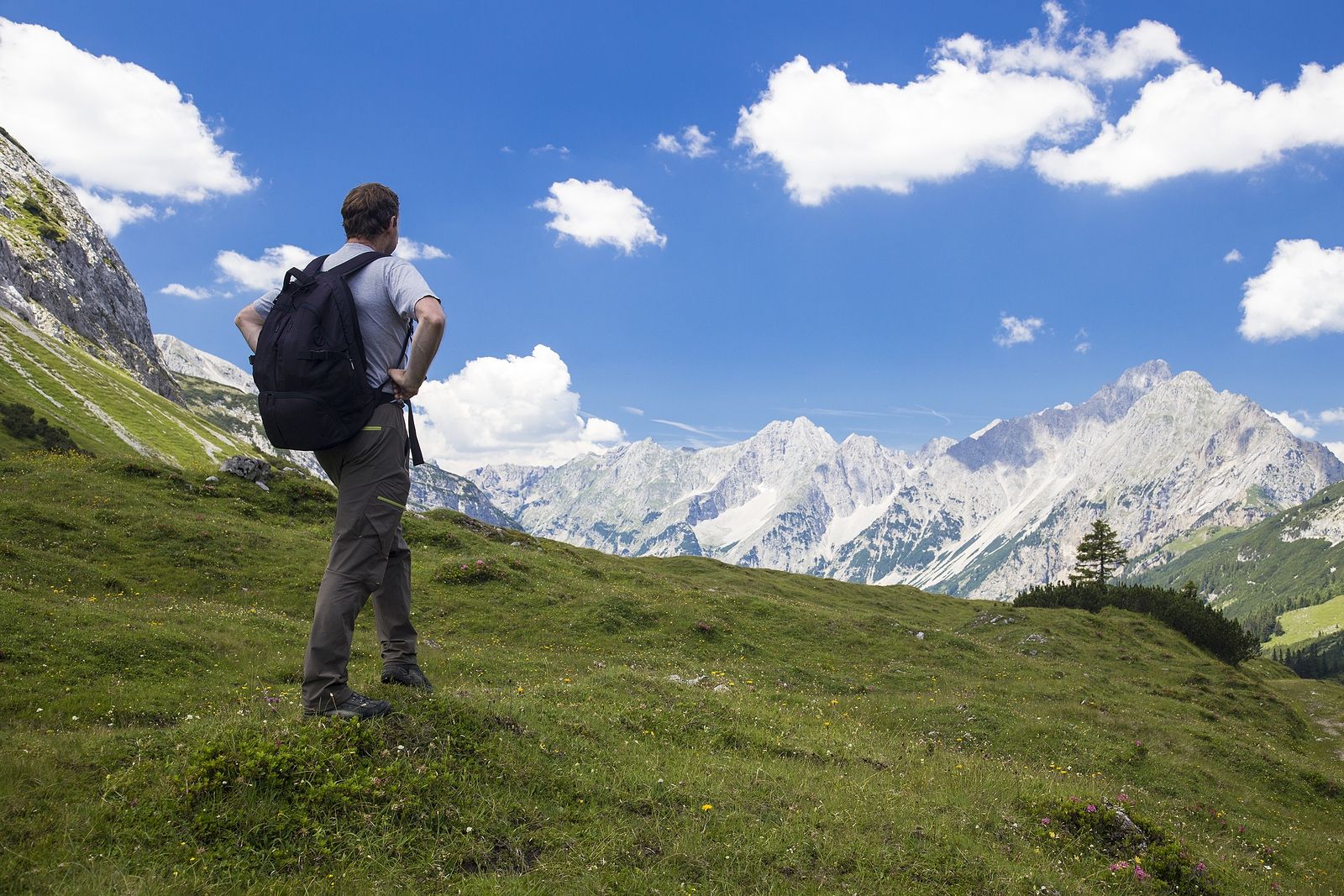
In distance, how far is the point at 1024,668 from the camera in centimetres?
3659

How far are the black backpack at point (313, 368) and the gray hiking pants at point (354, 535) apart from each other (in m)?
0.34

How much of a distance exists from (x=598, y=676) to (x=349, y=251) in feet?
35.8

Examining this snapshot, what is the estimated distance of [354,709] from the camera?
789 centimetres

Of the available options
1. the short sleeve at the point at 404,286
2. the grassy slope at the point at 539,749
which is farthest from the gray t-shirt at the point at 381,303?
the grassy slope at the point at 539,749

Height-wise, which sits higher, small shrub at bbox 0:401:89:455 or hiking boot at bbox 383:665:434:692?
hiking boot at bbox 383:665:434:692

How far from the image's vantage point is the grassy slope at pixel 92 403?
270 ft

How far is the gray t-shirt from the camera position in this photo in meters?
8.29

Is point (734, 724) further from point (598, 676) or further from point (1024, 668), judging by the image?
point (1024, 668)

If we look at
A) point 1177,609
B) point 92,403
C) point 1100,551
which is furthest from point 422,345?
point 92,403

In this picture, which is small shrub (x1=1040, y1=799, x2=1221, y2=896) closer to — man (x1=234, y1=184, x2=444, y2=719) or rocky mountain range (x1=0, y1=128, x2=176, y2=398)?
man (x1=234, y1=184, x2=444, y2=719)

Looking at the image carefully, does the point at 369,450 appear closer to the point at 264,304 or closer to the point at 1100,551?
the point at 264,304

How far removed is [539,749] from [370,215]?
23.8ft

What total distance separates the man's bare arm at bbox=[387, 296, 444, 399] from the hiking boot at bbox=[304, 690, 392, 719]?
3606 mm

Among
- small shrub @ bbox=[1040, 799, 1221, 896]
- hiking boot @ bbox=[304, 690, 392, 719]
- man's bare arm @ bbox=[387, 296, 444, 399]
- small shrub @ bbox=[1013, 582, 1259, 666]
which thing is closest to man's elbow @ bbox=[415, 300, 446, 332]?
man's bare arm @ bbox=[387, 296, 444, 399]
